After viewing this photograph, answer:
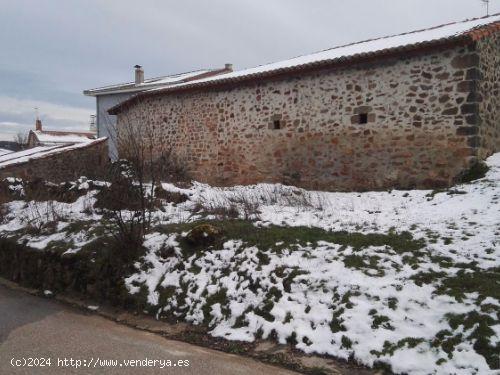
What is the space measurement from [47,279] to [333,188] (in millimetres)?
6857

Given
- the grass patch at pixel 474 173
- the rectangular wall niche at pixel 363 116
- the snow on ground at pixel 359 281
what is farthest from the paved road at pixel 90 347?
the rectangular wall niche at pixel 363 116

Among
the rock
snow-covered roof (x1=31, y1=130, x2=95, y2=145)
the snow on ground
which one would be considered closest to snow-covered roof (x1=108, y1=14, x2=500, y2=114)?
the snow on ground

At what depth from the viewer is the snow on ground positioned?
13.7 feet

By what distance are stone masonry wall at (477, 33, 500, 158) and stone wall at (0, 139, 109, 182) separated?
1087cm

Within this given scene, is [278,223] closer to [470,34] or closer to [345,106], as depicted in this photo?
[345,106]

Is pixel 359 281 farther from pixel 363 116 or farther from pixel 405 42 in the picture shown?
pixel 405 42

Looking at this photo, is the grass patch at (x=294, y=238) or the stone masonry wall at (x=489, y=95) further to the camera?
the stone masonry wall at (x=489, y=95)

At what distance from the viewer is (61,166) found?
15.5m

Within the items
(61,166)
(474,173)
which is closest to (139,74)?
(61,166)

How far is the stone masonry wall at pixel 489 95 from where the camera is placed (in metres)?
9.45

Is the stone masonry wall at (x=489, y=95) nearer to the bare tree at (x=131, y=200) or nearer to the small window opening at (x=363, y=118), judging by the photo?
Answer: the small window opening at (x=363, y=118)

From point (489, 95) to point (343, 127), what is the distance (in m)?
3.32

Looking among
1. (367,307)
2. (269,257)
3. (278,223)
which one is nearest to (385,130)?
(278,223)

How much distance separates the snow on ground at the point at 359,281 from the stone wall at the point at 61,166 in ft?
23.9
